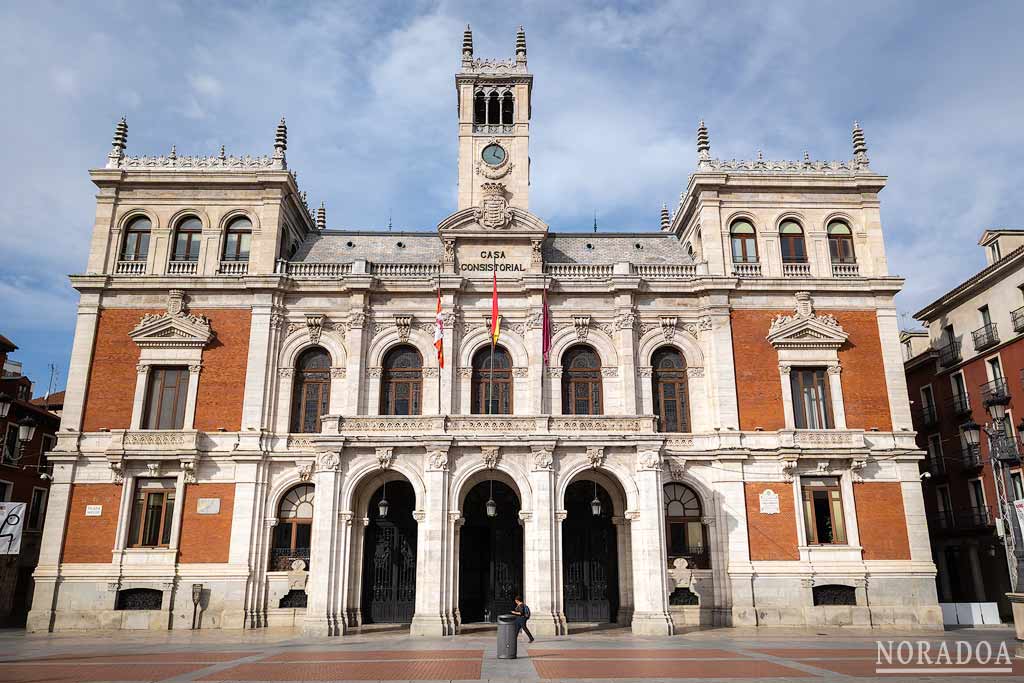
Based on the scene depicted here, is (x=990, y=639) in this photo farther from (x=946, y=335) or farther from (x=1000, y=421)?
(x=946, y=335)

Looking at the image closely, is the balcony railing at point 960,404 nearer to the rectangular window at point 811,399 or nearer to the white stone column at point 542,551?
the rectangular window at point 811,399

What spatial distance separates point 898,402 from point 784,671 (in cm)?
1863

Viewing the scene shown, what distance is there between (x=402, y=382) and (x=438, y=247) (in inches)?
309

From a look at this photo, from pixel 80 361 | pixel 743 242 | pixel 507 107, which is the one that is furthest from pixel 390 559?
pixel 507 107

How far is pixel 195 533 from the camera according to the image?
3016 centimetres

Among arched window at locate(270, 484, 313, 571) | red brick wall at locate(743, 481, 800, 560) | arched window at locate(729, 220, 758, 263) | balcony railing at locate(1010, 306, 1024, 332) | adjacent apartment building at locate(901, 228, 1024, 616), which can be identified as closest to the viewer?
red brick wall at locate(743, 481, 800, 560)

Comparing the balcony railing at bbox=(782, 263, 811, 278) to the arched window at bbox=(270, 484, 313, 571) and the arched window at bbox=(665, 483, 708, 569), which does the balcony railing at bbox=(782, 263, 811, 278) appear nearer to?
the arched window at bbox=(665, 483, 708, 569)

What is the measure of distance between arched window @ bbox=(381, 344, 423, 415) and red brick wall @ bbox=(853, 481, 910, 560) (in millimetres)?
18759

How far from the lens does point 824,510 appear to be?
31031 millimetres

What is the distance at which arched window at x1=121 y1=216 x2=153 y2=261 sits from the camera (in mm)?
33906

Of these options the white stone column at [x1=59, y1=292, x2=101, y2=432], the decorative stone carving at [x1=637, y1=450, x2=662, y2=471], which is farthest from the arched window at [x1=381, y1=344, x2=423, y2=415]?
the white stone column at [x1=59, y1=292, x2=101, y2=432]

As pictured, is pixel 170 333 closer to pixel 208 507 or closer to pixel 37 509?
pixel 208 507

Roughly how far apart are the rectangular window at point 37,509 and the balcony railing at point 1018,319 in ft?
168

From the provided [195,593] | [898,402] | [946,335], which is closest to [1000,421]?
[898,402]
